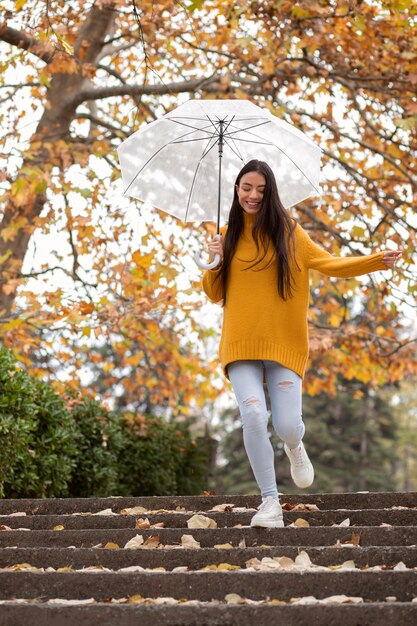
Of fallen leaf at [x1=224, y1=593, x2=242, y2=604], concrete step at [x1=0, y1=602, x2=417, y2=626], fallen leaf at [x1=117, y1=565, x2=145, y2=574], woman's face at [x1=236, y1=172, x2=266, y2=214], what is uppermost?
woman's face at [x1=236, y1=172, x2=266, y2=214]

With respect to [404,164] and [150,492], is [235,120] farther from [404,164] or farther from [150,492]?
[150,492]

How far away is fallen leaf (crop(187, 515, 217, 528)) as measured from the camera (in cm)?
512

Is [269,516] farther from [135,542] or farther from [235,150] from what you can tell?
[235,150]

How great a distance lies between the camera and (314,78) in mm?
10594

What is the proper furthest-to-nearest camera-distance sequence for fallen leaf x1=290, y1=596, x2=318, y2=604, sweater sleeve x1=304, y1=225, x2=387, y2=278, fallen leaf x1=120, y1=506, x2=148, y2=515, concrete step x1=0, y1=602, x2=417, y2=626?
fallen leaf x1=120, y1=506, x2=148, y2=515 → sweater sleeve x1=304, y1=225, x2=387, y2=278 → fallen leaf x1=290, y1=596, x2=318, y2=604 → concrete step x1=0, y1=602, x2=417, y2=626

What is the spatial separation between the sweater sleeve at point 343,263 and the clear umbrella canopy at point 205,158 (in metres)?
0.60

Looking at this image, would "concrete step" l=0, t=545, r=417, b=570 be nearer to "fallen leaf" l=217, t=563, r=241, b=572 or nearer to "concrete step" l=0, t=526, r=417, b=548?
"fallen leaf" l=217, t=563, r=241, b=572

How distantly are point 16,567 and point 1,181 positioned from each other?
604cm

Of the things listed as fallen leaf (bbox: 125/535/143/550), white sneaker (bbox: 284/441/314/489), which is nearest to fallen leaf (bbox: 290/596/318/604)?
fallen leaf (bbox: 125/535/143/550)

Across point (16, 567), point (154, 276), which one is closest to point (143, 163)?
point (16, 567)

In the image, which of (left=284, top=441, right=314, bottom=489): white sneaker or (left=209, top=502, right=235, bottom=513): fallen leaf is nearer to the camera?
(left=284, top=441, right=314, bottom=489): white sneaker

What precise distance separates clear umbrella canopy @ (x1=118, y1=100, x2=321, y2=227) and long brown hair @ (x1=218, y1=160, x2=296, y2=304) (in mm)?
481

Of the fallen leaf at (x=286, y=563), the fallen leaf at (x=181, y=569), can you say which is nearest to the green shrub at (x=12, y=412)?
the fallen leaf at (x=181, y=569)

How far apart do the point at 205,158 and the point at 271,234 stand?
1.00m
